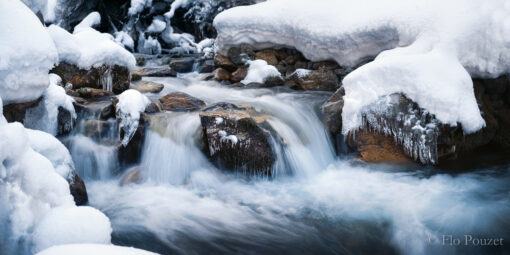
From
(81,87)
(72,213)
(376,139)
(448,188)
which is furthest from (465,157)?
(81,87)

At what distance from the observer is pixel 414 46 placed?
14.1 ft

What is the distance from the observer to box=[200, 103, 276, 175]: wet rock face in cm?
364

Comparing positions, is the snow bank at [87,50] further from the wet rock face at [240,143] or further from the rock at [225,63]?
the wet rock face at [240,143]

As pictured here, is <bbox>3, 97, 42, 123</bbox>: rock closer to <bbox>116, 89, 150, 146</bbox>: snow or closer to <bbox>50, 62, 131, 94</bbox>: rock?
<bbox>116, 89, 150, 146</bbox>: snow

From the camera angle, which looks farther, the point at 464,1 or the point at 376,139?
the point at 464,1

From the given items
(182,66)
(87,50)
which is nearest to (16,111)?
(87,50)

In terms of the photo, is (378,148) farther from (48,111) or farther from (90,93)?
(90,93)

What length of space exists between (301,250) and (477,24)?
11.3 ft

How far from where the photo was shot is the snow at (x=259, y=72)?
21.2 feet

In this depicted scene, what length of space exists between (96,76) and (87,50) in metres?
0.41

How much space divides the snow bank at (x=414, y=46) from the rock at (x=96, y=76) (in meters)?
3.22

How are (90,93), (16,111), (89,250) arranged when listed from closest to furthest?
1. (89,250)
2. (16,111)
3. (90,93)

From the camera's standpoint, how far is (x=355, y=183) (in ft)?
11.5

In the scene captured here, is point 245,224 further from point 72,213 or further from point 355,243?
point 72,213
